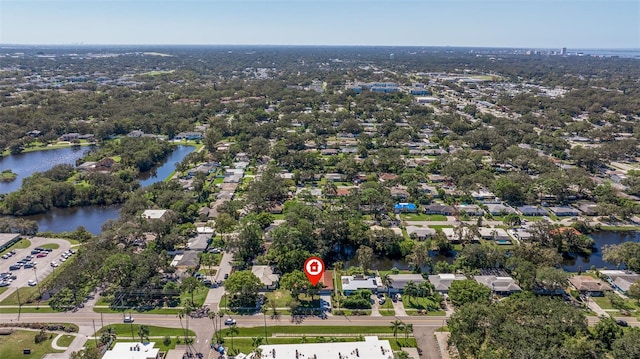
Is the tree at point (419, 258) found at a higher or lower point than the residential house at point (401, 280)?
higher

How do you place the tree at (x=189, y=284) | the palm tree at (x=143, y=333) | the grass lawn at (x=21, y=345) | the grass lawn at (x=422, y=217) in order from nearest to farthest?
the grass lawn at (x=21, y=345) → the palm tree at (x=143, y=333) → the tree at (x=189, y=284) → the grass lawn at (x=422, y=217)

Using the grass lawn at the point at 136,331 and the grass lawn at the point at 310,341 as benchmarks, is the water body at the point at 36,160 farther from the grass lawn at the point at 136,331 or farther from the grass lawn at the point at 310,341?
the grass lawn at the point at 310,341

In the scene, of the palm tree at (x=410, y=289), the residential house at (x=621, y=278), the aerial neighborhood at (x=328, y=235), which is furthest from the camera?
the residential house at (x=621, y=278)

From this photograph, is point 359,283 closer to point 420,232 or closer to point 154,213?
point 420,232

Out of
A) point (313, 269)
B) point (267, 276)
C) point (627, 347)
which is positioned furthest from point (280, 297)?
point (627, 347)

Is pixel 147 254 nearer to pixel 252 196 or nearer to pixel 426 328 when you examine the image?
pixel 252 196

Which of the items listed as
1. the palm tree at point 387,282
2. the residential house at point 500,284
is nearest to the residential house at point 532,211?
the residential house at point 500,284

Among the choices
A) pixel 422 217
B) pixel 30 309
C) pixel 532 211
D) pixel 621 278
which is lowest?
pixel 30 309
